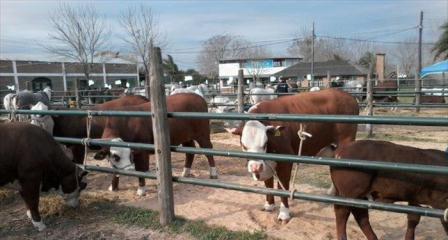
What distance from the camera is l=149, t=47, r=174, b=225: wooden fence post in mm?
4332

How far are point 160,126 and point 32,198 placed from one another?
1.73m

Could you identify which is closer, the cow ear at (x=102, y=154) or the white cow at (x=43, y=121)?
the cow ear at (x=102, y=154)

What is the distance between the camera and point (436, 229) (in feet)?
14.4

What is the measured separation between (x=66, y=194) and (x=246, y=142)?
239 cm

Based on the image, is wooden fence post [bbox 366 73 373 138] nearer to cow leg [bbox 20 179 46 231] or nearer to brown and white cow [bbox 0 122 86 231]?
brown and white cow [bbox 0 122 86 231]

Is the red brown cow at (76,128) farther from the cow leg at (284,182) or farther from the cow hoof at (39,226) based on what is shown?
the cow leg at (284,182)

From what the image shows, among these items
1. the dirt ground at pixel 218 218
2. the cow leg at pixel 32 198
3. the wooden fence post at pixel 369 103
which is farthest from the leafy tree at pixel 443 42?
the cow leg at pixel 32 198

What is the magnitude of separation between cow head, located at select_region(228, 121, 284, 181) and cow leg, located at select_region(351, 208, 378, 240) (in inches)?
39.9

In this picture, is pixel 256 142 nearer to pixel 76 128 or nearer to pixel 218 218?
pixel 218 218

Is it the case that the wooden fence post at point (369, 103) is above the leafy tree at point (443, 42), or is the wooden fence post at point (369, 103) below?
below

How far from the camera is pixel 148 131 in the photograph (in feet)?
20.6

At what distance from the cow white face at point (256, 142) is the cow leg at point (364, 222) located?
101 cm

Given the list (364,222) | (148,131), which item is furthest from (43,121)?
(364,222)

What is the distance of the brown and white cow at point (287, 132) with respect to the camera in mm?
4383
